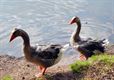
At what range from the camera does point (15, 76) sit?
12.7 metres

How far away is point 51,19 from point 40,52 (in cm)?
1073

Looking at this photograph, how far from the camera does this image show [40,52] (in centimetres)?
1226

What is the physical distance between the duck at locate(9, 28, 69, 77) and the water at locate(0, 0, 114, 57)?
241 inches

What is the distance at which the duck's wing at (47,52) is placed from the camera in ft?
40.0

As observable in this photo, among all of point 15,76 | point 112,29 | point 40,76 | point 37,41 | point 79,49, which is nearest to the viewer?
point 40,76

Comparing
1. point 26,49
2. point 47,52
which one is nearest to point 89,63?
point 47,52

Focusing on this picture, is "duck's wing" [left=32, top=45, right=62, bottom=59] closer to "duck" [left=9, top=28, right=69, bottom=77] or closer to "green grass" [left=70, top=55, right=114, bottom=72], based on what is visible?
"duck" [left=9, top=28, right=69, bottom=77]

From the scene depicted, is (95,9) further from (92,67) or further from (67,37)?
(92,67)

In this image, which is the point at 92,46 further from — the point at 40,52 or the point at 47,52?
the point at 40,52

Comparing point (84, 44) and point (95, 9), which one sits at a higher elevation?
point (84, 44)

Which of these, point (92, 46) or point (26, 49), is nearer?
point (26, 49)

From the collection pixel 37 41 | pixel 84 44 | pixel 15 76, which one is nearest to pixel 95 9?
pixel 37 41

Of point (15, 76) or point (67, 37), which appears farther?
point (67, 37)

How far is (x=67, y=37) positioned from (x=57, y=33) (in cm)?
85
